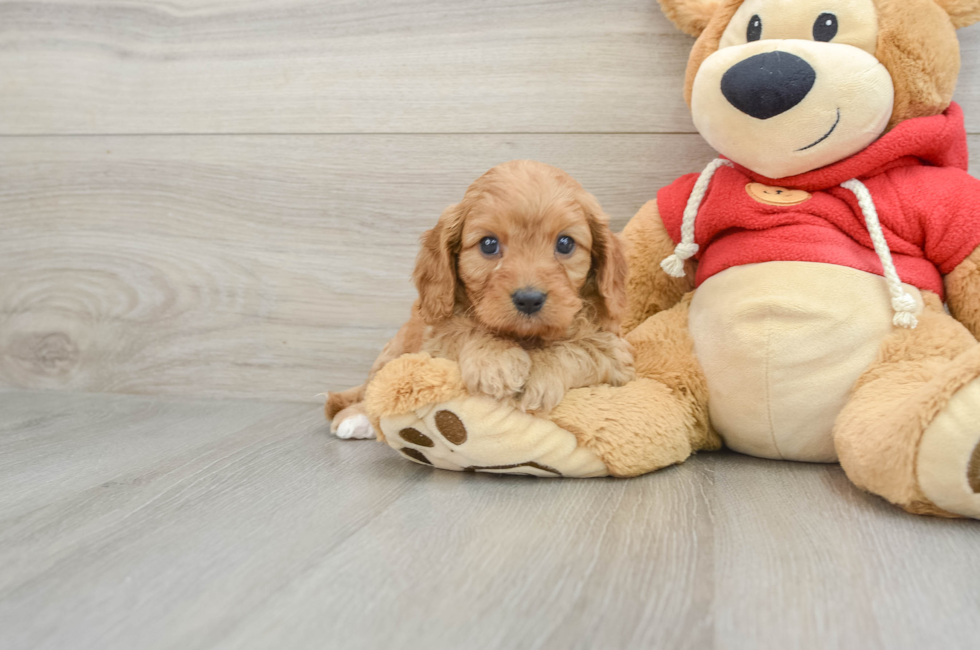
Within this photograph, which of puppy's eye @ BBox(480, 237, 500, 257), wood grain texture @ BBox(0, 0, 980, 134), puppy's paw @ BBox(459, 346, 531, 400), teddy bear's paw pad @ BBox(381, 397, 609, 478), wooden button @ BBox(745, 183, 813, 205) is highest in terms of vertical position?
wood grain texture @ BBox(0, 0, 980, 134)

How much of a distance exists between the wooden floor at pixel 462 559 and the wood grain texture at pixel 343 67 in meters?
0.87

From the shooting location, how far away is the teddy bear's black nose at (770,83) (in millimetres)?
1195

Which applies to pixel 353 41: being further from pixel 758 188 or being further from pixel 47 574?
pixel 47 574

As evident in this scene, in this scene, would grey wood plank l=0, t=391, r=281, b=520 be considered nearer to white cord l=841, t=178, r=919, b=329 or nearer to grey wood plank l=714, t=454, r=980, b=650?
grey wood plank l=714, t=454, r=980, b=650

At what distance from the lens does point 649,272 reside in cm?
150

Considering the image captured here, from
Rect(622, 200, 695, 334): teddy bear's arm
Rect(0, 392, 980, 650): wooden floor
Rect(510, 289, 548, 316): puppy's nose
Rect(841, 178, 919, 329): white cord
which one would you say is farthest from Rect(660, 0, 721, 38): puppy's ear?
Rect(0, 392, 980, 650): wooden floor

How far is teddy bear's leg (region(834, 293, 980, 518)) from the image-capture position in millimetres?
965

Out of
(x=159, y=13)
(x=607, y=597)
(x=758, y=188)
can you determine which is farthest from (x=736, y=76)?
(x=159, y=13)

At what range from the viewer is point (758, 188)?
1.37 m

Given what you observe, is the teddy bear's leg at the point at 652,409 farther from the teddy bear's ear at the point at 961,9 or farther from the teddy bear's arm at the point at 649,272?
the teddy bear's ear at the point at 961,9

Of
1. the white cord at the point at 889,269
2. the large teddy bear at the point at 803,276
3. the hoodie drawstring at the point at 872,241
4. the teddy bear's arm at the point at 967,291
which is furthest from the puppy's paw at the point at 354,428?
the teddy bear's arm at the point at 967,291

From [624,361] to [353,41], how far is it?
1.07 m

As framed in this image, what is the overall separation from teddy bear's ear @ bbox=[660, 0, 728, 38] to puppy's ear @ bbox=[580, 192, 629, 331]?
0.48 meters

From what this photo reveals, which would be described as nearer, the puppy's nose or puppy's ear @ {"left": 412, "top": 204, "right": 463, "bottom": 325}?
the puppy's nose
